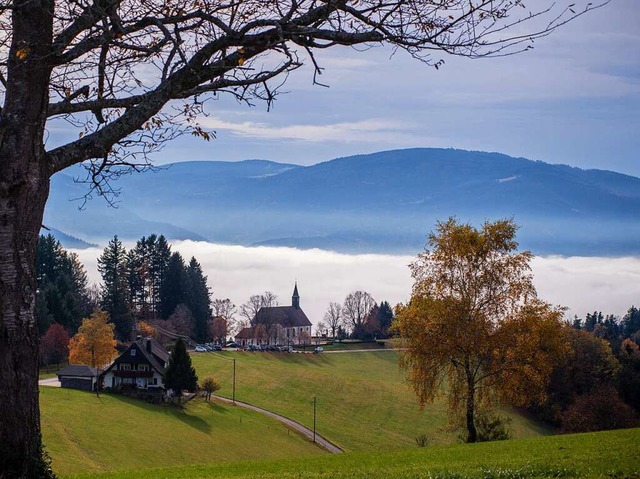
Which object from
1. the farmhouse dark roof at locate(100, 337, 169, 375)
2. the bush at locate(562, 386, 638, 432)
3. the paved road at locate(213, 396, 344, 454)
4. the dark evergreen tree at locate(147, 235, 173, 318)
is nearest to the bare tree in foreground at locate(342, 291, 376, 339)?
the dark evergreen tree at locate(147, 235, 173, 318)

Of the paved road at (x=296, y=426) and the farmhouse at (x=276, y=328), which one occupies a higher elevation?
the farmhouse at (x=276, y=328)

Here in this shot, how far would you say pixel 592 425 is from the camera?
44500 mm

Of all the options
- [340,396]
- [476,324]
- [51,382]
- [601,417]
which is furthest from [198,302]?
[476,324]

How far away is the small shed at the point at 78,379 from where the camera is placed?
6122 centimetres

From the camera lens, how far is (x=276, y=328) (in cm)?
11931

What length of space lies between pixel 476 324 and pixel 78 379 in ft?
147

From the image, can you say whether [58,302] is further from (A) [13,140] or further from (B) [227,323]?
(A) [13,140]

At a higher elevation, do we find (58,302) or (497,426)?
(58,302)

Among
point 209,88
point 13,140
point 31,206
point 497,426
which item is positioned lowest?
point 497,426

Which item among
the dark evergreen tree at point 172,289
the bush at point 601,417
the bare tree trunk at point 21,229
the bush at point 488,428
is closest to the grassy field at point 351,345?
the dark evergreen tree at point 172,289

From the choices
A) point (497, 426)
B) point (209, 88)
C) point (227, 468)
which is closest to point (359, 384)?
point (497, 426)

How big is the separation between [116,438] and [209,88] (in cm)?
3951

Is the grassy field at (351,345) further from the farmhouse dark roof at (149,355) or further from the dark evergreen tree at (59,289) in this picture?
the farmhouse dark roof at (149,355)

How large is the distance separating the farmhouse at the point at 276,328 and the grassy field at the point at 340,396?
69.5ft
